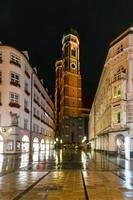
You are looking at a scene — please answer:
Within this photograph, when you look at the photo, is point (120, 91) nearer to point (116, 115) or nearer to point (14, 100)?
point (116, 115)

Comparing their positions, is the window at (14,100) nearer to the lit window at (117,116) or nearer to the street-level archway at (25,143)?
the street-level archway at (25,143)

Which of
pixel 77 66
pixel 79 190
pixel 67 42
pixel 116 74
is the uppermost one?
pixel 67 42

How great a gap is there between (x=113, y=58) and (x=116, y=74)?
2.93m

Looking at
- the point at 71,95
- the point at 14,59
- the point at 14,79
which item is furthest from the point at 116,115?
the point at 71,95

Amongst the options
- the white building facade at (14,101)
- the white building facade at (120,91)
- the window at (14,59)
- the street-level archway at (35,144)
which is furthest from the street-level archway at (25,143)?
the white building facade at (120,91)

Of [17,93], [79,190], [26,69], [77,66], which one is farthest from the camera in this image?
[77,66]

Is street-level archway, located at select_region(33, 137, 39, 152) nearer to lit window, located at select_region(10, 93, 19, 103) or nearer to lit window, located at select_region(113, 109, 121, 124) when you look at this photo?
lit window, located at select_region(10, 93, 19, 103)

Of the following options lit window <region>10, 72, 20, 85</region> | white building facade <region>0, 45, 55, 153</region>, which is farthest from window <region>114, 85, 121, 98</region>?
lit window <region>10, 72, 20, 85</region>

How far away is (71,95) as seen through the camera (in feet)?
500

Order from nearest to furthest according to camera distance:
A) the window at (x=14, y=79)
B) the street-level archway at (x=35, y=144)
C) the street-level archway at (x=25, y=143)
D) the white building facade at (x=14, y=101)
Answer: the white building facade at (x=14, y=101) < the window at (x=14, y=79) < the street-level archway at (x=25, y=143) < the street-level archway at (x=35, y=144)

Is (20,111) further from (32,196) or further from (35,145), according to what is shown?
(32,196)

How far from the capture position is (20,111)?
53906mm

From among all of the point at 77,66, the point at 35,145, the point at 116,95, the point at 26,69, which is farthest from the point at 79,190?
the point at 77,66

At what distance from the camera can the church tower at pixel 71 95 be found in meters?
152
